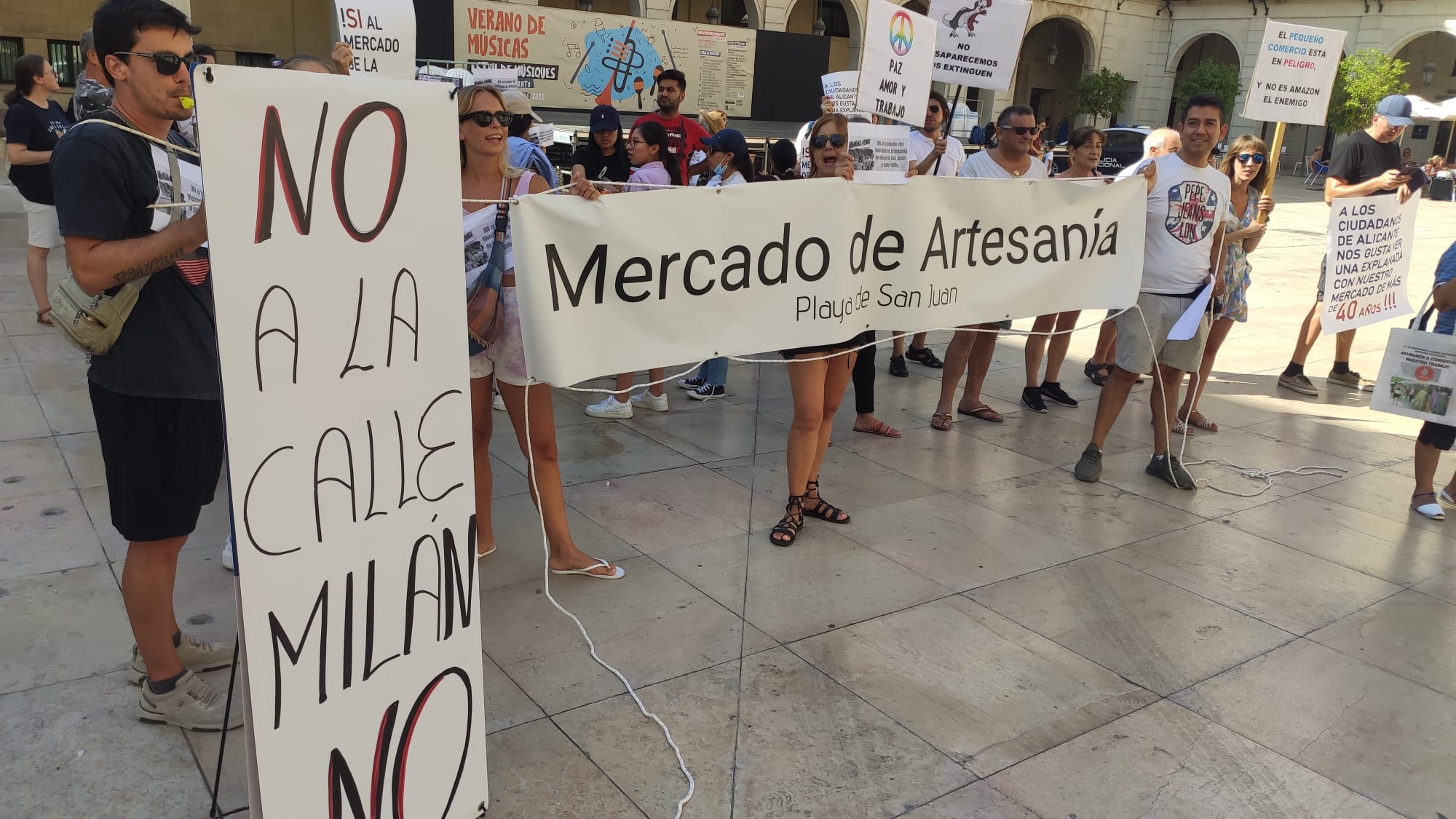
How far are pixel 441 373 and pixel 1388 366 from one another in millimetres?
5212

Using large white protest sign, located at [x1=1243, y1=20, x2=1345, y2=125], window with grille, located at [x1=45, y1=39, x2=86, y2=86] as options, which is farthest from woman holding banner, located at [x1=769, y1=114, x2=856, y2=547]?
window with grille, located at [x1=45, y1=39, x2=86, y2=86]

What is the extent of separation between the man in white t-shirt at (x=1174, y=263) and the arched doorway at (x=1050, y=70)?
3636 cm

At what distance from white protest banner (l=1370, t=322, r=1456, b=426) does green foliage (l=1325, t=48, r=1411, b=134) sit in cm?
3129

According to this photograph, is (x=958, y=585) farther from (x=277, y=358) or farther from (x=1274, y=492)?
(x=277, y=358)

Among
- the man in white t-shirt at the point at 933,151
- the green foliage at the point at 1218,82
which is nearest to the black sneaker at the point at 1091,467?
the man in white t-shirt at the point at 933,151

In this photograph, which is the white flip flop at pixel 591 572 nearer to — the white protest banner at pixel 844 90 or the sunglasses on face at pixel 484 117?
the sunglasses on face at pixel 484 117

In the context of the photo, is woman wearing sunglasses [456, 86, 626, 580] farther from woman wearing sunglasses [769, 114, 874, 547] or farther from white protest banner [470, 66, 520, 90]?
white protest banner [470, 66, 520, 90]

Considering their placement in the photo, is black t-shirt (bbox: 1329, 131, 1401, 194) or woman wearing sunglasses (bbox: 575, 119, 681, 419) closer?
woman wearing sunglasses (bbox: 575, 119, 681, 419)

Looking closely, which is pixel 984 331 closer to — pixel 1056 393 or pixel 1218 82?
pixel 1056 393

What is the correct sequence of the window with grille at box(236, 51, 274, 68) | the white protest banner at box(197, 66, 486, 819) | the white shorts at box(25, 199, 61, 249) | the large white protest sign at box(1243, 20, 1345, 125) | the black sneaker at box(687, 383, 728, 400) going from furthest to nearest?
→ 1. the window with grille at box(236, 51, 274, 68)
2. the large white protest sign at box(1243, 20, 1345, 125)
3. the white shorts at box(25, 199, 61, 249)
4. the black sneaker at box(687, 383, 728, 400)
5. the white protest banner at box(197, 66, 486, 819)

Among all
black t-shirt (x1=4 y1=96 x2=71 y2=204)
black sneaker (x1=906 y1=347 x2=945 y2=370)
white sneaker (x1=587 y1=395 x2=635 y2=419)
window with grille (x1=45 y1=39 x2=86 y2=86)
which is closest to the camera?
white sneaker (x1=587 y1=395 x2=635 y2=419)

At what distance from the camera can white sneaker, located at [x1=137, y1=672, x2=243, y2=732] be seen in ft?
9.77

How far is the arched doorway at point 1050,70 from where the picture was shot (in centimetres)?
4078

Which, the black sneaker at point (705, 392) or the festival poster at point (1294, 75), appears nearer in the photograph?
the black sneaker at point (705, 392)
